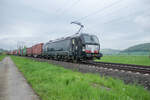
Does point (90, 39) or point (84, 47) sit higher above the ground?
point (90, 39)

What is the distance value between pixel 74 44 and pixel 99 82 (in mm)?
7971

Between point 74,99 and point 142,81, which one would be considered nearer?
point 74,99

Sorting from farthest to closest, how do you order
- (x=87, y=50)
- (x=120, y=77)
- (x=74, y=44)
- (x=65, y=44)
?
(x=65, y=44) → (x=74, y=44) → (x=87, y=50) → (x=120, y=77)

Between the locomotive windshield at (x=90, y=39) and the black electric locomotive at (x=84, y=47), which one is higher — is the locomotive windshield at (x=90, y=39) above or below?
above

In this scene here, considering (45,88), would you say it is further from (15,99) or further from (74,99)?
(74,99)

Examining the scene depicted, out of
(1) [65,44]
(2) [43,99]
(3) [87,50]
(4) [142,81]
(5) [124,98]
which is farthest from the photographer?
(1) [65,44]

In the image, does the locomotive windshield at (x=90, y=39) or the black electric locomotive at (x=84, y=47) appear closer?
the black electric locomotive at (x=84, y=47)

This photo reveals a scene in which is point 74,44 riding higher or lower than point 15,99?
higher

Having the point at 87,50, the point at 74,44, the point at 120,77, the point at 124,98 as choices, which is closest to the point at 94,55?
the point at 87,50

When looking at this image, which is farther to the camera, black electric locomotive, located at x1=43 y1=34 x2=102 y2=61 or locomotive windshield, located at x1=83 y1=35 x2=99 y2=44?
locomotive windshield, located at x1=83 y1=35 x2=99 y2=44

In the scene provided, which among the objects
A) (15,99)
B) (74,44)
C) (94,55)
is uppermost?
(74,44)

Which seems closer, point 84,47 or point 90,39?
point 84,47

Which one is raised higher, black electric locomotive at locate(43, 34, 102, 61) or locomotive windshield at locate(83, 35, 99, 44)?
locomotive windshield at locate(83, 35, 99, 44)

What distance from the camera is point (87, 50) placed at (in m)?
11.8
